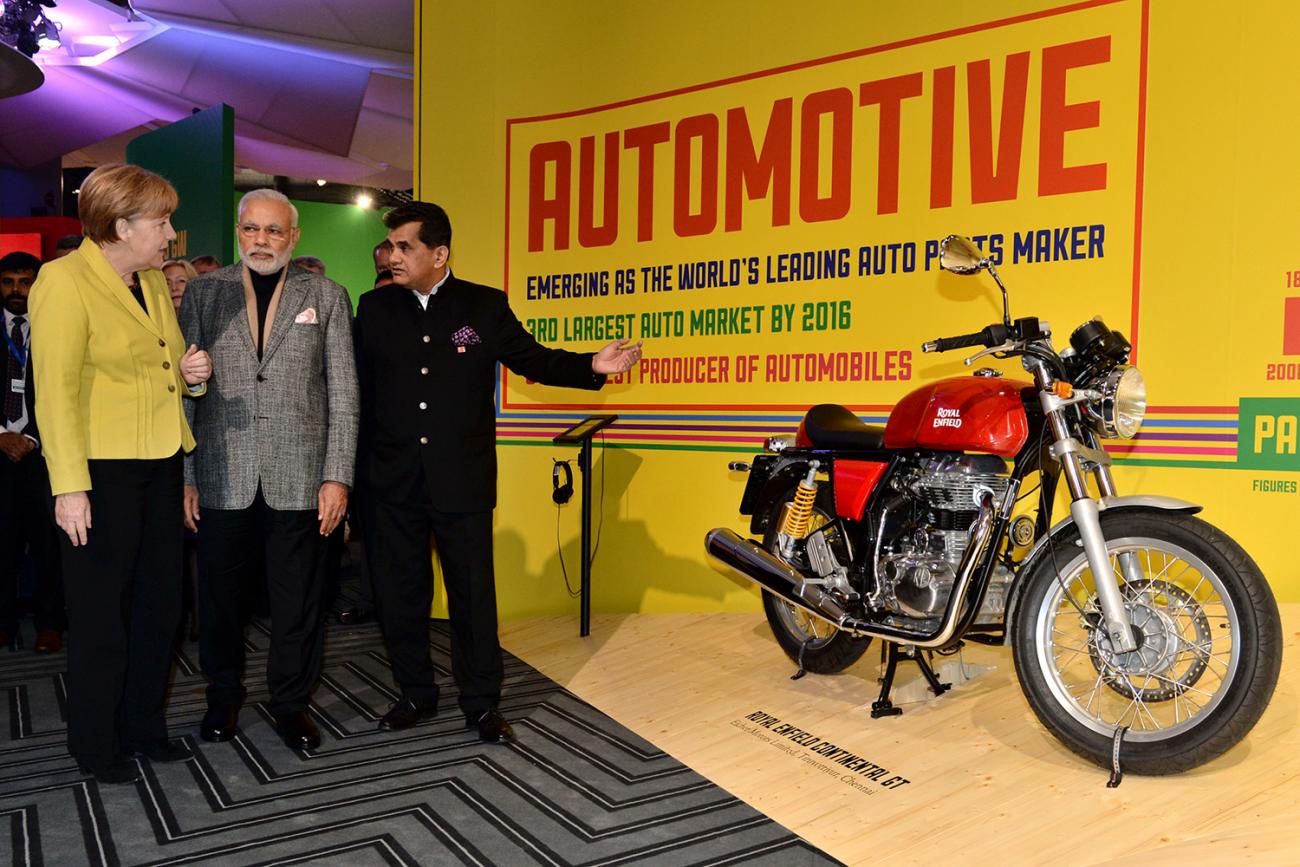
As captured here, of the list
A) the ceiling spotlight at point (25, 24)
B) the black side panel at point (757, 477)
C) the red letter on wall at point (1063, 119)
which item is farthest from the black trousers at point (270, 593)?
the ceiling spotlight at point (25, 24)

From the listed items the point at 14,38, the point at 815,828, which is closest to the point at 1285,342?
the point at 815,828

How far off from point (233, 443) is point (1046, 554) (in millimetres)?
2329

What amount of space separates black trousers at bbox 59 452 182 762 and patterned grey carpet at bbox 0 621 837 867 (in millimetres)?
191

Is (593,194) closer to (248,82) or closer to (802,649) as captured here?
(802,649)

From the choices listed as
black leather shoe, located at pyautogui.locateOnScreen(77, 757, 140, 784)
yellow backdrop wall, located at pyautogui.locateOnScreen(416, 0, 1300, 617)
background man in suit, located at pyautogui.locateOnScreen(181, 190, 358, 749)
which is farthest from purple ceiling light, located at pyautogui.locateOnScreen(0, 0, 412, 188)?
black leather shoe, located at pyautogui.locateOnScreen(77, 757, 140, 784)

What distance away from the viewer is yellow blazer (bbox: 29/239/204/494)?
8.51 feet

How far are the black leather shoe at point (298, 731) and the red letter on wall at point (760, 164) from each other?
2.79m

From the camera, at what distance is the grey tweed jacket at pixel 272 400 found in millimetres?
3002

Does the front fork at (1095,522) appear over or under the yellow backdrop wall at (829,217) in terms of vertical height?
under

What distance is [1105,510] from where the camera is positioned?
2.69m

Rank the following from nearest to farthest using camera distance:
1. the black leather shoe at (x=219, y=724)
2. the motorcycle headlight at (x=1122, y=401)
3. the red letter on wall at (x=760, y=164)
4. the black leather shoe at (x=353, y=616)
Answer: the motorcycle headlight at (x=1122, y=401) < the black leather shoe at (x=219, y=724) < the red letter on wall at (x=760, y=164) < the black leather shoe at (x=353, y=616)

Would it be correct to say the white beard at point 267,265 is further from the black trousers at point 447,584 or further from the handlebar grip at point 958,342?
the handlebar grip at point 958,342

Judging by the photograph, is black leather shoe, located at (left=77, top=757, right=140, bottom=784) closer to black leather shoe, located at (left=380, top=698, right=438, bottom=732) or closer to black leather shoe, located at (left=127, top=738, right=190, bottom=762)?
black leather shoe, located at (left=127, top=738, right=190, bottom=762)

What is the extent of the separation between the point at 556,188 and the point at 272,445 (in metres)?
2.56
